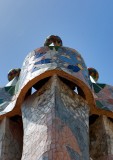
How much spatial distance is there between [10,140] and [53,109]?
968 millimetres

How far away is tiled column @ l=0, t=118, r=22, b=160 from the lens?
6125 millimetres

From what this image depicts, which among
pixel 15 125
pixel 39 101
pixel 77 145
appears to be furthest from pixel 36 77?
pixel 77 145

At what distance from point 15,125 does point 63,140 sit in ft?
4.72

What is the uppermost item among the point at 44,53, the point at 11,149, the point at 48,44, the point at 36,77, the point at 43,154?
the point at 48,44

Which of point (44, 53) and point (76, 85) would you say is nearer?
point (76, 85)

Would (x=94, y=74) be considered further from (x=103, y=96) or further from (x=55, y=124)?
(x=55, y=124)

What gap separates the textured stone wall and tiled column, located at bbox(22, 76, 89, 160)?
48cm

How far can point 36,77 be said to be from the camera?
6.26 metres

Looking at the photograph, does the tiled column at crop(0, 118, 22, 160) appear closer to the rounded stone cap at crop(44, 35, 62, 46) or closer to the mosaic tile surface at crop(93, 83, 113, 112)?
the mosaic tile surface at crop(93, 83, 113, 112)

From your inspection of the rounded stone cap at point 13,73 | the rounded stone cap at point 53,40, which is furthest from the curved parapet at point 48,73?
the rounded stone cap at point 13,73

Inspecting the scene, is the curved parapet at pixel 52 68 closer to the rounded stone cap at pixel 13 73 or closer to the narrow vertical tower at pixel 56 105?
the narrow vertical tower at pixel 56 105

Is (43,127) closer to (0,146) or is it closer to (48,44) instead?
(0,146)

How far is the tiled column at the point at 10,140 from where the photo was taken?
612cm

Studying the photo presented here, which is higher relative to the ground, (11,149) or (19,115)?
(19,115)
